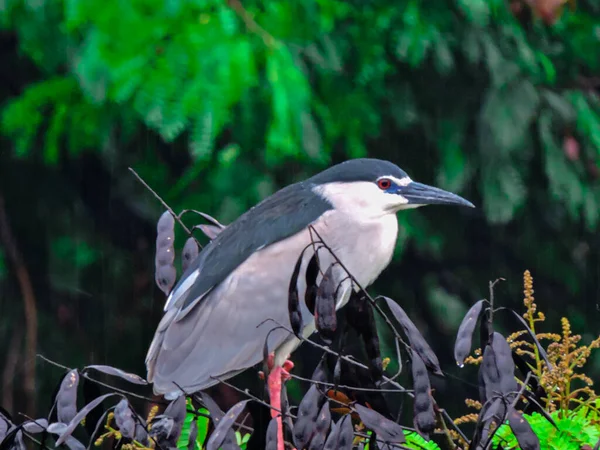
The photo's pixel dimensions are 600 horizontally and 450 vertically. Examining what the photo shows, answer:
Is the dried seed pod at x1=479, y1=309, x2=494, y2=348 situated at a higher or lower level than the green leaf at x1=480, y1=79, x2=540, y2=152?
higher

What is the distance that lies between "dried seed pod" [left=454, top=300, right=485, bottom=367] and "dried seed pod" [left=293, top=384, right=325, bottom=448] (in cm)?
18

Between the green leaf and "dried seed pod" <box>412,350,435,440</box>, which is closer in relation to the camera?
"dried seed pod" <box>412,350,435,440</box>

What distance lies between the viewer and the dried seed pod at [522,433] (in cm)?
122

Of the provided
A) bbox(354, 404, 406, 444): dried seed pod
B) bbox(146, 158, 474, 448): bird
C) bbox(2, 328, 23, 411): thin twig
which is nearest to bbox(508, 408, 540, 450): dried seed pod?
bbox(354, 404, 406, 444): dried seed pod

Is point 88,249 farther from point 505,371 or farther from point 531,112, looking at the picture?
point 505,371

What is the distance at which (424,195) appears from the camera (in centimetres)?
211

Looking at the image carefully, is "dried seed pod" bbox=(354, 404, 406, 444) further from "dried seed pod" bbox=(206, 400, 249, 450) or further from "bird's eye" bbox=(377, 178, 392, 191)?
"bird's eye" bbox=(377, 178, 392, 191)

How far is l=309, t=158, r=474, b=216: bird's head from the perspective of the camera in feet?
7.09

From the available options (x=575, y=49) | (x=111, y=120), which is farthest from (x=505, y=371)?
(x=575, y=49)

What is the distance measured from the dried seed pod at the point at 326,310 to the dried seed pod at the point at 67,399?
13.7 inches

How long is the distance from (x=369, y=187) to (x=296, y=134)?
920 millimetres

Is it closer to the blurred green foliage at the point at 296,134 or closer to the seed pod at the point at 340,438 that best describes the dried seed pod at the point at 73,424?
the seed pod at the point at 340,438

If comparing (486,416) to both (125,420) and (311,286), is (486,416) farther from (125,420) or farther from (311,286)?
(125,420)

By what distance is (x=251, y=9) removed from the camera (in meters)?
3.15
